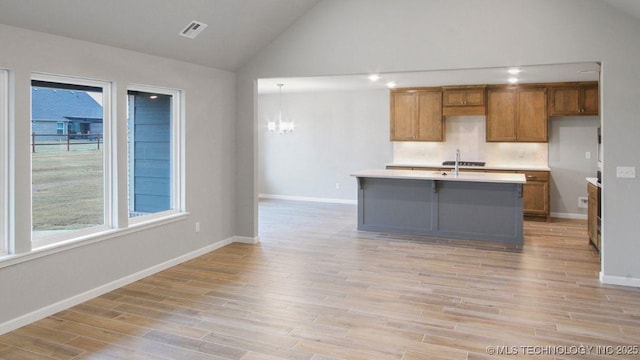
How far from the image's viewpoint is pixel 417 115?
9.18 meters

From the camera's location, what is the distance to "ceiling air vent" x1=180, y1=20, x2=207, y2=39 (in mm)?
4707

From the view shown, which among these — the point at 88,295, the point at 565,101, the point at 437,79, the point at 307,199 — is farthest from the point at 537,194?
the point at 88,295

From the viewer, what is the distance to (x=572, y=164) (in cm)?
850

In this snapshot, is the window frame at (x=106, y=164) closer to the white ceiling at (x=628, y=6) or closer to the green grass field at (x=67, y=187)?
the green grass field at (x=67, y=187)

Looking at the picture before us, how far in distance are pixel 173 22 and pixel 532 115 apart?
6523 millimetres

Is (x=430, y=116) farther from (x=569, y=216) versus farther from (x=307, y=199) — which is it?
(x=307, y=199)

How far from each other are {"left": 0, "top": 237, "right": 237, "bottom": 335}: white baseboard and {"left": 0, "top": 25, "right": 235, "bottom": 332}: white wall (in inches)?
0.5

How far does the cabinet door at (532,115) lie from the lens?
838cm

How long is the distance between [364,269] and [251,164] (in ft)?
7.22

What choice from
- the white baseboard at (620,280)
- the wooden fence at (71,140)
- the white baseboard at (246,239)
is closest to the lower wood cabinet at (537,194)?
the white baseboard at (620,280)

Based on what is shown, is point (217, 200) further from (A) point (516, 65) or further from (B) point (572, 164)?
(B) point (572, 164)

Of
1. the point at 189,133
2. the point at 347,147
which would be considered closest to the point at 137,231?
the point at 189,133

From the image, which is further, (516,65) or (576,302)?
(516,65)

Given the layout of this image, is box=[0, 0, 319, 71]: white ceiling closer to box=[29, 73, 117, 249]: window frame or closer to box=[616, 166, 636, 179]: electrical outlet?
box=[29, 73, 117, 249]: window frame
